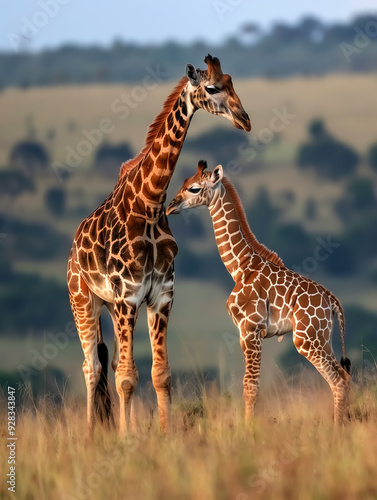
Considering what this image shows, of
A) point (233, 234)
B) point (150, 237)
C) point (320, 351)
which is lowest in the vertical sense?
point (320, 351)

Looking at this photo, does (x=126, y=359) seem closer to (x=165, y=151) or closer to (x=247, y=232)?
(x=165, y=151)

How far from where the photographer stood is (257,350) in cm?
967

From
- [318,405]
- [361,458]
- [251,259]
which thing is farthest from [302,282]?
[361,458]

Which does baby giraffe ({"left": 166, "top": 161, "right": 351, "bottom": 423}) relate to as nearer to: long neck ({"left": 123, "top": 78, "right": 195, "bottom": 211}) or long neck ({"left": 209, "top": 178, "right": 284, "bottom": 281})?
long neck ({"left": 209, "top": 178, "right": 284, "bottom": 281})

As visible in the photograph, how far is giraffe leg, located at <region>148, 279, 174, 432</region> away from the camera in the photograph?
8430mm

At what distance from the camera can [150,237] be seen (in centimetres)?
848

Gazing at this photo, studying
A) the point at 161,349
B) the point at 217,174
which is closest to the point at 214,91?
the point at 217,174

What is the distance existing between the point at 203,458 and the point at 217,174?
13.5 feet

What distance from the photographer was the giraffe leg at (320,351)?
9773 millimetres

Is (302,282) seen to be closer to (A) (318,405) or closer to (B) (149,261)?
A: (A) (318,405)

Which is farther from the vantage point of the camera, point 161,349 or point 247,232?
point 247,232

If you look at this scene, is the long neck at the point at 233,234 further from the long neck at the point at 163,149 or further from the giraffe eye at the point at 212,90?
the giraffe eye at the point at 212,90

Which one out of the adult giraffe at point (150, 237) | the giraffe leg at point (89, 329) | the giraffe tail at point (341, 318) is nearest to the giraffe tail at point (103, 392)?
the giraffe leg at point (89, 329)

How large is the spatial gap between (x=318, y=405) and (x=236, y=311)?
159 cm
